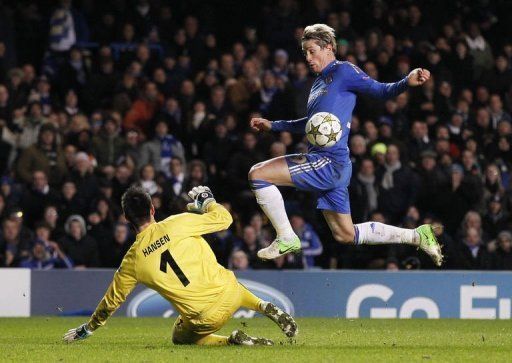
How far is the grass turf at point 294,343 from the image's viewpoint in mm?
9266

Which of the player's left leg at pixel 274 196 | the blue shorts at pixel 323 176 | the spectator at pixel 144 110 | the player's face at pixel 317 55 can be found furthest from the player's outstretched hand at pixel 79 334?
the spectator at pixel 144 110

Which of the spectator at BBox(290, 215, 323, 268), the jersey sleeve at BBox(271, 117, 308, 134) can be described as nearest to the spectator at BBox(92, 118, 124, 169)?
the spectator at BBox(290, 215, 323, 268)

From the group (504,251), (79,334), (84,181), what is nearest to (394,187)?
(504,251)

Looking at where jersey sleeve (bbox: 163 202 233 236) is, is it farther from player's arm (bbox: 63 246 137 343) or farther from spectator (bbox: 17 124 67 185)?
spectator (bbox: 17 124 67 185)

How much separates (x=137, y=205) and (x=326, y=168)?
1.83 m

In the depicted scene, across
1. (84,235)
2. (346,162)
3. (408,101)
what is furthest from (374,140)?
(346,162)

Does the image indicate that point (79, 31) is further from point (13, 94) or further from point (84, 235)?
point (84, 235)

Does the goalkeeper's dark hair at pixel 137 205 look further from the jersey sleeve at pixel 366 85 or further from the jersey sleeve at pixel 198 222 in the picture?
the jersey sleeve at pixel 366 85

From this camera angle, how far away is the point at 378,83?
10.3 meters

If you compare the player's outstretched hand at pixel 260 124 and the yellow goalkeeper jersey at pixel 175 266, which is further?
the player's outstretched hand at pixel 260 124

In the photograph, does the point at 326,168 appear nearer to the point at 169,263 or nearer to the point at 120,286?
the point at 169,263

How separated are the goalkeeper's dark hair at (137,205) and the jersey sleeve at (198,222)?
0.75ft

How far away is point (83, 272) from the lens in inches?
622

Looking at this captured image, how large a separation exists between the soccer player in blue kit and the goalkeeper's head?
1.29 metres
